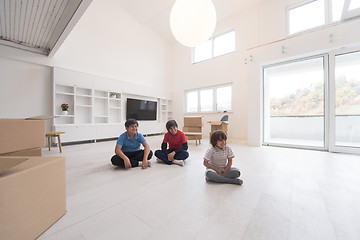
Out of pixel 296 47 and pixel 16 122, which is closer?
pixel 16 122

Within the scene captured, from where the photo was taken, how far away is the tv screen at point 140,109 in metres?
5.75

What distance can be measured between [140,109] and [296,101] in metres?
5.65

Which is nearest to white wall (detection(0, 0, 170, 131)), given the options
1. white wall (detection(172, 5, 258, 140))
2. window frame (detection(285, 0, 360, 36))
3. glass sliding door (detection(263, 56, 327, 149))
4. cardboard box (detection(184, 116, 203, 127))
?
white wall (detection(172, 5, 258, 140))

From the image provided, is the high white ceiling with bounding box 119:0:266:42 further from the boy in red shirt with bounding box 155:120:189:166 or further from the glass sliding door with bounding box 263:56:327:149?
the boy in red shirt with bounding box 155:120:189:166

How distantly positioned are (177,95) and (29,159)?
6.70m

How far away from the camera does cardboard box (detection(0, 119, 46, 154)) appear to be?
4.17 ft

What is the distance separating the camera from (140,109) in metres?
6.12

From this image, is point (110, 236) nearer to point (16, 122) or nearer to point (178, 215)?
point (178, 215)

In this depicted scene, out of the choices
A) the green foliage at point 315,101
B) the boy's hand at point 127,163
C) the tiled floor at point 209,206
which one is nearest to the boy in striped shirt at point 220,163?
the tiled floor at point 209,206

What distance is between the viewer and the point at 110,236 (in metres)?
0.82

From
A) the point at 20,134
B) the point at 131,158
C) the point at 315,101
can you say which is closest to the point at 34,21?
the point at 20,134

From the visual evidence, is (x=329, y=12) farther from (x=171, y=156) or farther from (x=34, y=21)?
(x=34, y=21)

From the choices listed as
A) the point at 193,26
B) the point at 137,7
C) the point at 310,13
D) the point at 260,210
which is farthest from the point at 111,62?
the point at 310,13

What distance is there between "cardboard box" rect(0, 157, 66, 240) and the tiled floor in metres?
0.11
